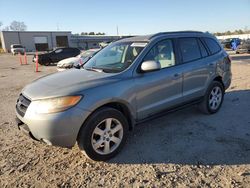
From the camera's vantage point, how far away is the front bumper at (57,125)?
323 centimetres

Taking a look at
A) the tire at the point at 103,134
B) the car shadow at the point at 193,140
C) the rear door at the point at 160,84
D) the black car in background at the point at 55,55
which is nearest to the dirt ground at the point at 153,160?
the car shadow at the point at 193,140

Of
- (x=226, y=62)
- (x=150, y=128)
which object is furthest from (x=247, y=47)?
(x=150, y=128)

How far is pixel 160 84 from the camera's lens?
425cm

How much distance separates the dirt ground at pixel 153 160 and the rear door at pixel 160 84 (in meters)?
0.60

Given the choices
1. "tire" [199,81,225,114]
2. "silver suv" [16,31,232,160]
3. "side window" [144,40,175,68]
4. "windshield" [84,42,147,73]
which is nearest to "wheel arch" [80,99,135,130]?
"silver suv" [16,31,232,160]

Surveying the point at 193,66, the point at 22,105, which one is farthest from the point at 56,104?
the point at 193,66

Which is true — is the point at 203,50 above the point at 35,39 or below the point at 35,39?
above

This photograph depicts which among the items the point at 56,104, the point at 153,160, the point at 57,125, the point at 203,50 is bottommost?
the point at 153,160

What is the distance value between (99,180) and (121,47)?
8.30 feet

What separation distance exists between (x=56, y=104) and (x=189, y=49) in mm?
2977

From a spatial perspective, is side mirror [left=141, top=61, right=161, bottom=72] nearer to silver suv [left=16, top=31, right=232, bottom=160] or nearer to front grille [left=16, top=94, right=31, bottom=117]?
silver suv [left=16, top=31, right=232, bottom=160]

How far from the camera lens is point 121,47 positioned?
188 inches

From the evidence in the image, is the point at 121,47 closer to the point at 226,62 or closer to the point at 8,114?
the point at 226,62

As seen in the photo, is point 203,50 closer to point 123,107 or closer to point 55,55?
point 123,107
